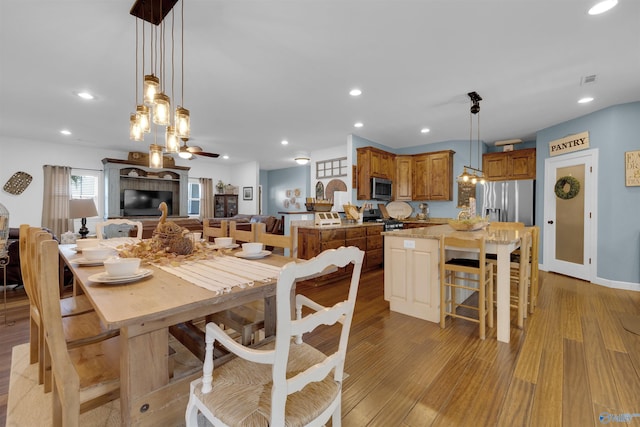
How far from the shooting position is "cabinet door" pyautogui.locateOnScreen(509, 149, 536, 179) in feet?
17.5

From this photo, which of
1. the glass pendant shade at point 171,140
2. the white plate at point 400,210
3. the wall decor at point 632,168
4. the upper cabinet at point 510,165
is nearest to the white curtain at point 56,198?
the glass pendant shade at point 171,140

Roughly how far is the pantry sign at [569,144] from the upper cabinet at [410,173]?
1.62 metres

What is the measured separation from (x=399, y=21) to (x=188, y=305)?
245 cm

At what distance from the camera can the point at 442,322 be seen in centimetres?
258

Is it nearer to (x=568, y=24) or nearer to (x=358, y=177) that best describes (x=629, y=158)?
(x=568, y=24)

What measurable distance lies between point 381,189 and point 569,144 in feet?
10.2

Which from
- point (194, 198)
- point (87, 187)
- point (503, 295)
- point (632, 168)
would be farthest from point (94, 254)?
point (194, 198)

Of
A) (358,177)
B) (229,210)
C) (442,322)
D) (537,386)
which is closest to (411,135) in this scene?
(358,177)

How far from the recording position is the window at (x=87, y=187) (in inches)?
265

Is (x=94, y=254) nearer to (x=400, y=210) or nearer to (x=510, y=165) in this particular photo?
(x=400, y=210)

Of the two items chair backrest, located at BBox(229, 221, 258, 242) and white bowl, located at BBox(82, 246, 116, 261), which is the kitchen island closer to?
chair backrest, located at BBox(229, 221, 258, 242)

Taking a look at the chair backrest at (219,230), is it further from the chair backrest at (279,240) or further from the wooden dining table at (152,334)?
the wooden dining table at (152,334)

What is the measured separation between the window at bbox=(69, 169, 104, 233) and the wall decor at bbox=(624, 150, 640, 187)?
33.7 feet

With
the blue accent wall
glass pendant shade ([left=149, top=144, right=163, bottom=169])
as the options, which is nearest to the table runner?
glass pendant shade ([left=149, top=144, right=163, bottom=169])
